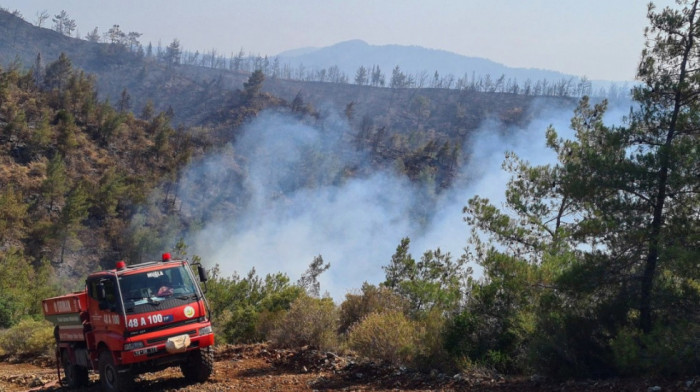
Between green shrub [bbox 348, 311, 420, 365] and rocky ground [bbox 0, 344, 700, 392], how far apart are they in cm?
28

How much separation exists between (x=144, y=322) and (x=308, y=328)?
4111 millimetres

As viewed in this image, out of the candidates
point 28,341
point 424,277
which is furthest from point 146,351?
point 424,277

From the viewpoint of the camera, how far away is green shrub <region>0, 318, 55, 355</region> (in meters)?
16.6

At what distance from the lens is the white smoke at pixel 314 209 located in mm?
62500

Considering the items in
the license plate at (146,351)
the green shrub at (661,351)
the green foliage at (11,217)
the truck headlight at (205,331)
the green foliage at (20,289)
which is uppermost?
the green shrub at (661,351)

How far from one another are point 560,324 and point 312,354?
5.00 metres

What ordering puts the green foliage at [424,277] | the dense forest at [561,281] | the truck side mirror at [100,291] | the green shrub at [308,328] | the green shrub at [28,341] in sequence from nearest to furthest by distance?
the dense forest at [561,281] → the truck side mirror at [100,291] → the green shrub at [308,328] → the green shrub at [28,341] → the green foliage at [424,277]

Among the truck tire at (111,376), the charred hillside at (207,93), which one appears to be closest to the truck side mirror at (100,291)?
the truck tire at (111,376)

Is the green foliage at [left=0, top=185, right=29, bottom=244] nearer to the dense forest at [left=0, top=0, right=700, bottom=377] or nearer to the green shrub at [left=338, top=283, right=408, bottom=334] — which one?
the dense forest at [left=0, top=0, right=700, bottom=377]

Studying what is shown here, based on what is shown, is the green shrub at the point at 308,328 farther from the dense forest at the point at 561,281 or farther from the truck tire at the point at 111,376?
the truck tire at the point at 111,376

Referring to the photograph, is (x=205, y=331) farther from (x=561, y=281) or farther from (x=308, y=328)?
(x=561, y=281)

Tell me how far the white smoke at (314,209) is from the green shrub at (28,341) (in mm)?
37415

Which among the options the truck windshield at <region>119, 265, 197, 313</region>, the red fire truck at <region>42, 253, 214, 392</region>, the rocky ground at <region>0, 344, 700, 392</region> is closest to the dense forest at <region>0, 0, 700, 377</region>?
the rocky ground at <region>0, 344, 700, 392</region>

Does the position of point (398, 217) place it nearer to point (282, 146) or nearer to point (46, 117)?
point (282, 146)
